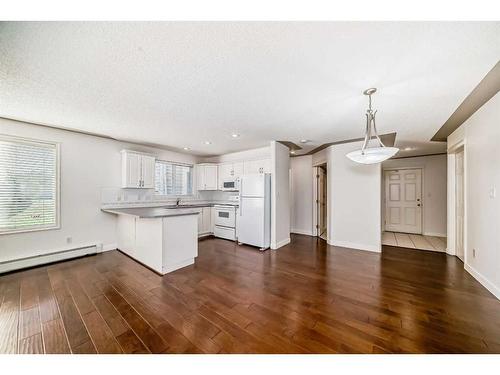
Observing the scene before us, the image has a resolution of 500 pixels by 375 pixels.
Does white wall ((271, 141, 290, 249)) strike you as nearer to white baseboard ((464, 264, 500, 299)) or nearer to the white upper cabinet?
the white upper cabinet

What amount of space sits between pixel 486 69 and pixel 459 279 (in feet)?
9.01

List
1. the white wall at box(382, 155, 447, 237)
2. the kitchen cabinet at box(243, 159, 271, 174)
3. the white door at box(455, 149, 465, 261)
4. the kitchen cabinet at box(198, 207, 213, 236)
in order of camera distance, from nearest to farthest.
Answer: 1. the white door at box(455, 149, 465, 261)
2. the kitchen cabinet at box(243, 159, 271, 174)
3. the kitchen cabinet at box(198, 207, 213, 236)
4. the white wall at box(382, 155, 447, 237)

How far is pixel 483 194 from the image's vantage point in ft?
8.05

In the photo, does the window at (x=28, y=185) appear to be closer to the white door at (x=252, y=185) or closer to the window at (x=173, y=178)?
the window at (x=173, y=178)

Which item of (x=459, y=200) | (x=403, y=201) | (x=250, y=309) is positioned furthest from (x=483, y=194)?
(x=403, y=201)

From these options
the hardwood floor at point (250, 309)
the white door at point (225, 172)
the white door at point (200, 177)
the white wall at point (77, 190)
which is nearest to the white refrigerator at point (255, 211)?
the hardwood floor at point (250, 309)

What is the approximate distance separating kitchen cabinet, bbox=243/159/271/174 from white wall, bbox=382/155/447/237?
4.58 meters

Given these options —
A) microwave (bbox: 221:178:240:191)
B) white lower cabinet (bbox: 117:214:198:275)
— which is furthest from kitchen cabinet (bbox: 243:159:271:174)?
white lower cabinet (bbox: 117:214:198:275)

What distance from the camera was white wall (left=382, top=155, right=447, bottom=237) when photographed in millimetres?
5172

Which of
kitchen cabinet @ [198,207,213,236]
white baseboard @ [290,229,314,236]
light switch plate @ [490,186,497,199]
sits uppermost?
light switch plate @ [490,186,497,199]

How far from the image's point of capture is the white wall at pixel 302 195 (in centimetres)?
545

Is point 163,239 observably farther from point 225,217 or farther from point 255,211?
point 225,217
